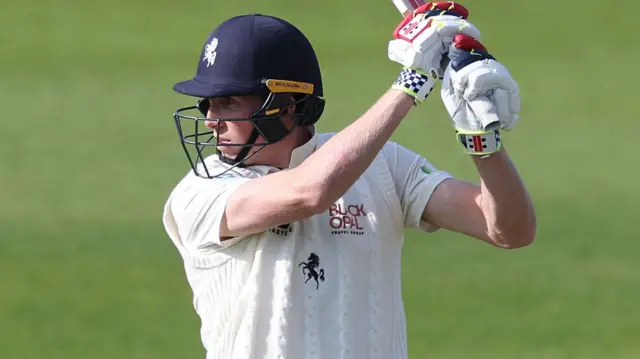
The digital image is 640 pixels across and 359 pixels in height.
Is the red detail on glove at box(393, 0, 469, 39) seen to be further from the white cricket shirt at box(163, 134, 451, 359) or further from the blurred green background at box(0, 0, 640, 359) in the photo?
the blurred green background at box(0, 0, 640, 359)

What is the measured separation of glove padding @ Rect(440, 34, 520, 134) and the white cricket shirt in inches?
20.8

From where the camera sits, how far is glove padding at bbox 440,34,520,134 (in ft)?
12.5

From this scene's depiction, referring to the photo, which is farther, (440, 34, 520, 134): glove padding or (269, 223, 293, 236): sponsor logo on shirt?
(269, 223, 293, 236): sponsor logo on shirt

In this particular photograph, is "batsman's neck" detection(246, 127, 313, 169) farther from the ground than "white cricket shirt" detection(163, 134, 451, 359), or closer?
farther from the ground

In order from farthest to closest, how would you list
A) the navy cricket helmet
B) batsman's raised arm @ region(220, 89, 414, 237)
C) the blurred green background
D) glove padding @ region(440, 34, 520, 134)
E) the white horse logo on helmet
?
the blurred green background
the white horse logo on helmet
the navy cricket helmet
batsman's raised arm @ region(220, 89, 414, 237)
glove padding @ region(440, 34, 520, 134)

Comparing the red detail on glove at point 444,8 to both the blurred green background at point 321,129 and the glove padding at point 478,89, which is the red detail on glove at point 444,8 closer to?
the glove padding at point 478,89

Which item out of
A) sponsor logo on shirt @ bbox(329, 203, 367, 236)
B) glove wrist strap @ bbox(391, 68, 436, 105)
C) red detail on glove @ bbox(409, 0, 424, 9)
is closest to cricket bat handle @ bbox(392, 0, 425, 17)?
red detail on glove @ bbox(409, 0, 424, 9)

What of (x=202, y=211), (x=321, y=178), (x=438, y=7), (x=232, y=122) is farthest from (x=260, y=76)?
(x=438, y=7)

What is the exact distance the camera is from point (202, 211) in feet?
14.2

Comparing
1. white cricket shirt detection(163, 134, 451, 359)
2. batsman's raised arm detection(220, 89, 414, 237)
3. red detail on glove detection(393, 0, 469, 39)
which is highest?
red detail on glove detection(393, 0, 469, 39)

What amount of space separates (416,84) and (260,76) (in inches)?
28.1

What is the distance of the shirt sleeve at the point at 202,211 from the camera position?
A: 427 cm

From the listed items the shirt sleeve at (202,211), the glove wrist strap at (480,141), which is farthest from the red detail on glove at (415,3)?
the shirt sleeve at (202,211)

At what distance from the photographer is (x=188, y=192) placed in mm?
4410
